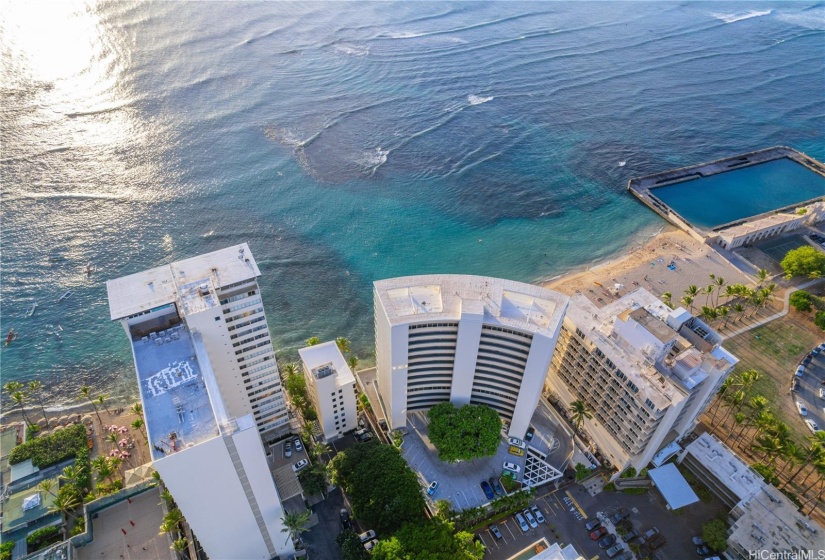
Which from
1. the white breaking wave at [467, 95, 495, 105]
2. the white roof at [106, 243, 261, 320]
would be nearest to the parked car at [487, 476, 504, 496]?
the white roof at [106, 243, 261, 320]

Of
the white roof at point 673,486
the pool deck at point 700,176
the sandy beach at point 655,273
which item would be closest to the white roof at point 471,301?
the white roof at point 673,486

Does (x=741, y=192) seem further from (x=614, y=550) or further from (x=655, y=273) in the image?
(x=614, y=550)

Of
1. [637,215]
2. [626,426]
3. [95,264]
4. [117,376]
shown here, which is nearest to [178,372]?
[117,376]

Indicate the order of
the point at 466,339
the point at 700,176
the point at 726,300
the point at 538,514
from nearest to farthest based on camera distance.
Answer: the point at 466,339
the point at 538,514
the point at 726,300
the point at 700,176

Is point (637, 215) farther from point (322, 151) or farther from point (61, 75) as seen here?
point (61, 75)

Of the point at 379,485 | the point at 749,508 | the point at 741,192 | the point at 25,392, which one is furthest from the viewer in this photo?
the point at 741,192

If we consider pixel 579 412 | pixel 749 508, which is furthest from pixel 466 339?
pixel 749 508

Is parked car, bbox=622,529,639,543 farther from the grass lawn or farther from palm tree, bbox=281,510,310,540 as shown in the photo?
palm tree, bbox=281,510,310,540
